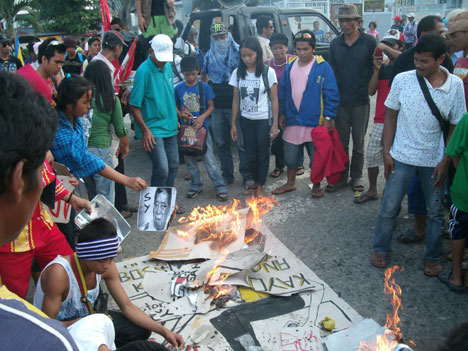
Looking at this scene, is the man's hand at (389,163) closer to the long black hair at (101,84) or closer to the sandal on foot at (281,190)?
the sandal on foot at (281,190)

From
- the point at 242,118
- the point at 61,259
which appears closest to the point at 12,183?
the point at 61,259

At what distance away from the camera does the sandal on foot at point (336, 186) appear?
223 inches

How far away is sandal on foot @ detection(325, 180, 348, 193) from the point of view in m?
5.68

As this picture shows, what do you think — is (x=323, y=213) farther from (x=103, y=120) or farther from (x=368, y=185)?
(x=103, y=120)

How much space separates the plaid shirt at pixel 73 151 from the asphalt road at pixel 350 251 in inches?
46.7

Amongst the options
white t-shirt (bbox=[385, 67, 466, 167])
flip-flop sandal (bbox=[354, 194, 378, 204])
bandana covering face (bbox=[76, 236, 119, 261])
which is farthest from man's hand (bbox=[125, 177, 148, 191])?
flip-flop sandal (bbox=[354, 194, 378, 204])

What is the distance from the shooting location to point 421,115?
3539 millimetres

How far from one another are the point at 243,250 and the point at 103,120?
2.12 meters

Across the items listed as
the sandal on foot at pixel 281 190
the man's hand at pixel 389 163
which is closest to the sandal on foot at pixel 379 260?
the man's hand at pixel 389 163

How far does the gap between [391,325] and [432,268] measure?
93 cm

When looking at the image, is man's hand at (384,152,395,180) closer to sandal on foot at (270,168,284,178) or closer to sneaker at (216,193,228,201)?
sneaker at (216,193,228,201)

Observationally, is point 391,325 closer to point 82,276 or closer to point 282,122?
point 82,276

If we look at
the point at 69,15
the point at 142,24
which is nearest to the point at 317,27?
the point at 142,24

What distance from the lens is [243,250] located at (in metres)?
4.05
